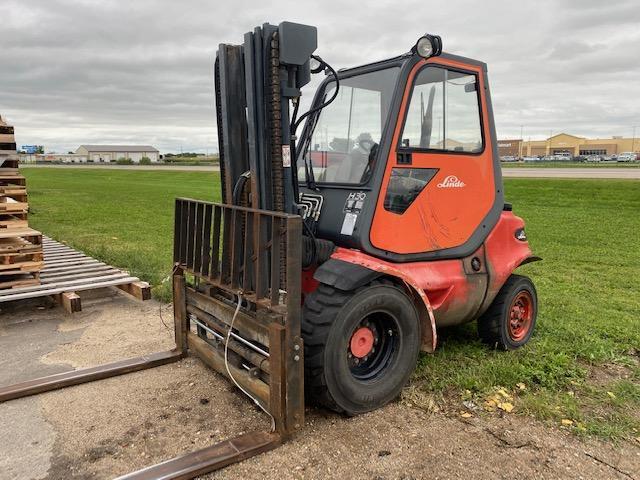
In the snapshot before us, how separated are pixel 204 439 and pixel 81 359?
2122 mm

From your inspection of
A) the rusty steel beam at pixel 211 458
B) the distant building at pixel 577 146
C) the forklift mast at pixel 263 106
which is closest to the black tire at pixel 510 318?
the forklift mast at pixel 263 106

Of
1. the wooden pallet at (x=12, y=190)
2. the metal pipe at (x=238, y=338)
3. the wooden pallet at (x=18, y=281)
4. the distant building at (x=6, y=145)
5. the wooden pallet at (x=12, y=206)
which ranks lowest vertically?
the wooden pallet at (x=18, y=281)

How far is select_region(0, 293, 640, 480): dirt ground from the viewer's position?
3.26 meters

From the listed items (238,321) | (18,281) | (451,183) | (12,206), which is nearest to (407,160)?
(451,183)

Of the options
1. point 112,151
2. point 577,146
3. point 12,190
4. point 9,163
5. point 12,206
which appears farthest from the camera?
point 112,151

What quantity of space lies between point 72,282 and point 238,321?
3.88 m

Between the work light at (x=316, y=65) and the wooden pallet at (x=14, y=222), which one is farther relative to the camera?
the wooden pallet at (x=14, y=222)

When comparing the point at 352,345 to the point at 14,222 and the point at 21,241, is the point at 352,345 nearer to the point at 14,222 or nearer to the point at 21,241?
the point at 14,222

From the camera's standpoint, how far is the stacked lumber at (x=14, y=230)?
6477 millimetres

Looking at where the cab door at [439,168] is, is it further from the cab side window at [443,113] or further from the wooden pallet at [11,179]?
the wooden pallet at [11,179]

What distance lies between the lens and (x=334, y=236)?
4281 millimetres

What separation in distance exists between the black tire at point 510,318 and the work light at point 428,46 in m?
2.32

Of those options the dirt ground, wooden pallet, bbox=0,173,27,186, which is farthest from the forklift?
wooden pallet, bbox=0,173,27,186

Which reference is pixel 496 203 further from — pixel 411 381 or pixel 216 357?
pixel 216 357
